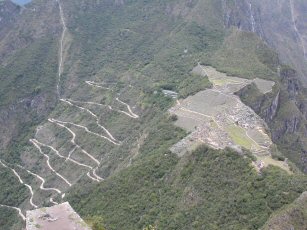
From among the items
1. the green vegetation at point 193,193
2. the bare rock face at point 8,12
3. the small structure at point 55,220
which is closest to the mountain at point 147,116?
the green vegetation at point 193,193

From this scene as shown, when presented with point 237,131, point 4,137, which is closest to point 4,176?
point 4,137

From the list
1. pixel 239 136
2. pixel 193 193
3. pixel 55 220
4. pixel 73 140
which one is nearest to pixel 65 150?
pixel 73 140

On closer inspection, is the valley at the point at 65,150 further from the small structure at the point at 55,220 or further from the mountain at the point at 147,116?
the small structure at the point at 55,220

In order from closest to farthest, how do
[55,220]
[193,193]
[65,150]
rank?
[55,220]
[193,193]
[65,150]

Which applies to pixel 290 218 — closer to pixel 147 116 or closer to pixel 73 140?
pixel 147 116

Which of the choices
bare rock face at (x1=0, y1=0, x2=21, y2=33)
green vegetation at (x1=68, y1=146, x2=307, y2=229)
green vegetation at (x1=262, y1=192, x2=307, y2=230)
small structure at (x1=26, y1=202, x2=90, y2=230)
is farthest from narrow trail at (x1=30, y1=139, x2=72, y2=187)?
bare rock face at (x1=0, y1=0, x2=21, y2=33)

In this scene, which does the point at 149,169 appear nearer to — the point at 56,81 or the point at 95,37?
the point at 56,81
